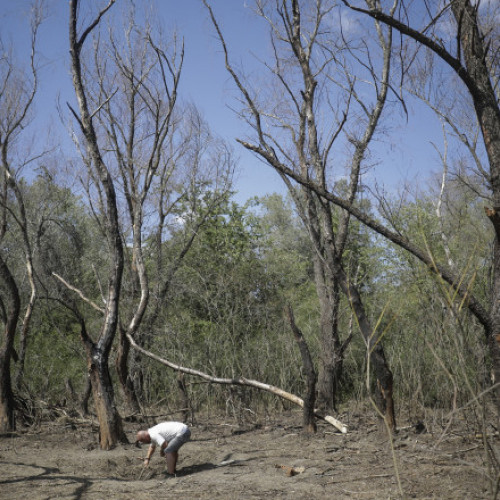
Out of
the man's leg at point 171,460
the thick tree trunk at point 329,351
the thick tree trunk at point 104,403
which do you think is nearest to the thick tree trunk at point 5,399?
the thick tree trunk at point 104,403

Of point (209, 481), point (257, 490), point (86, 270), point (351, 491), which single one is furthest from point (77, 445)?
point (86, 270)

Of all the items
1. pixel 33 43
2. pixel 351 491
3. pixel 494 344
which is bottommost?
pixel 351 491

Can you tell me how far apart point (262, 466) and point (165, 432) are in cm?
118

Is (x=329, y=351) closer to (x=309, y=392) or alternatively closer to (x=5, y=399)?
(x=309, y=392)

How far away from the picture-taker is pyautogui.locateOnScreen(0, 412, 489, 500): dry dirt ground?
4.93 meters

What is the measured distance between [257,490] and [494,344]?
8.75 feet

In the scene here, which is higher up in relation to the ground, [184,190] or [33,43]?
[33,43]

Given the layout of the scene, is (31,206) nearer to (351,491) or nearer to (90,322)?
(90,322)

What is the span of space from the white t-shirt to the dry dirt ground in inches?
14.4

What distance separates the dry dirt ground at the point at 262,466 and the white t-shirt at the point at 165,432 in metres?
0.37

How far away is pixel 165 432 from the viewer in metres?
6.25

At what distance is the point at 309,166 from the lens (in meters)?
9.93

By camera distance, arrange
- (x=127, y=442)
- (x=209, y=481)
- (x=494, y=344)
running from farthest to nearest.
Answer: (x=127, y=442) < (x=209, y=481) < (x=494, y=344)

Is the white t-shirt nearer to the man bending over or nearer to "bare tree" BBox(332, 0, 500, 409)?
the man bending over
